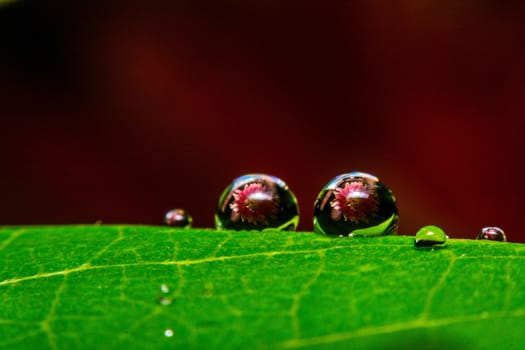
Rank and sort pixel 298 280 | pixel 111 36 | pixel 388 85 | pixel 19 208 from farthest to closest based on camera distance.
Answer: pixel 111 36 → pixel 19 208 → pixel 388 85 → pixel 298 280

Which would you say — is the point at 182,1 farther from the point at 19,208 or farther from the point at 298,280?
the point at 298,280

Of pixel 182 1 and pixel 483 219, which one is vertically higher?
pixel 182 1

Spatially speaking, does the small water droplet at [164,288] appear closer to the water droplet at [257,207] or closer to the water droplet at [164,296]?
the water droplet at [164,296]

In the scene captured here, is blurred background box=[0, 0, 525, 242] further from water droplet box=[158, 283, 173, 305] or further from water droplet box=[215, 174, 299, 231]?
water droplet box=[158, 283, 173, 305]

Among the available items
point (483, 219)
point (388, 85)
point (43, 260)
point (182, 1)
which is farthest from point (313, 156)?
point (43, 260)

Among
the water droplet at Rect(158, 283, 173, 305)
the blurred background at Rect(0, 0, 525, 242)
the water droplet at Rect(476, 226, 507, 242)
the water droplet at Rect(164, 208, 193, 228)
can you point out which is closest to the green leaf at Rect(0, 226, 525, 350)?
the water droplet at Rect(158, 283, 173, 305)

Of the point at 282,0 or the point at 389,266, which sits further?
the point at 282,0

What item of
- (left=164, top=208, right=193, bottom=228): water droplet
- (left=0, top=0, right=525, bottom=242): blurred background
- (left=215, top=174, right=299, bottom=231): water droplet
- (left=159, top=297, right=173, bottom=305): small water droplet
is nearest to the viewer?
(left=159, top=297, right=173, bottom=305): small water droplet
